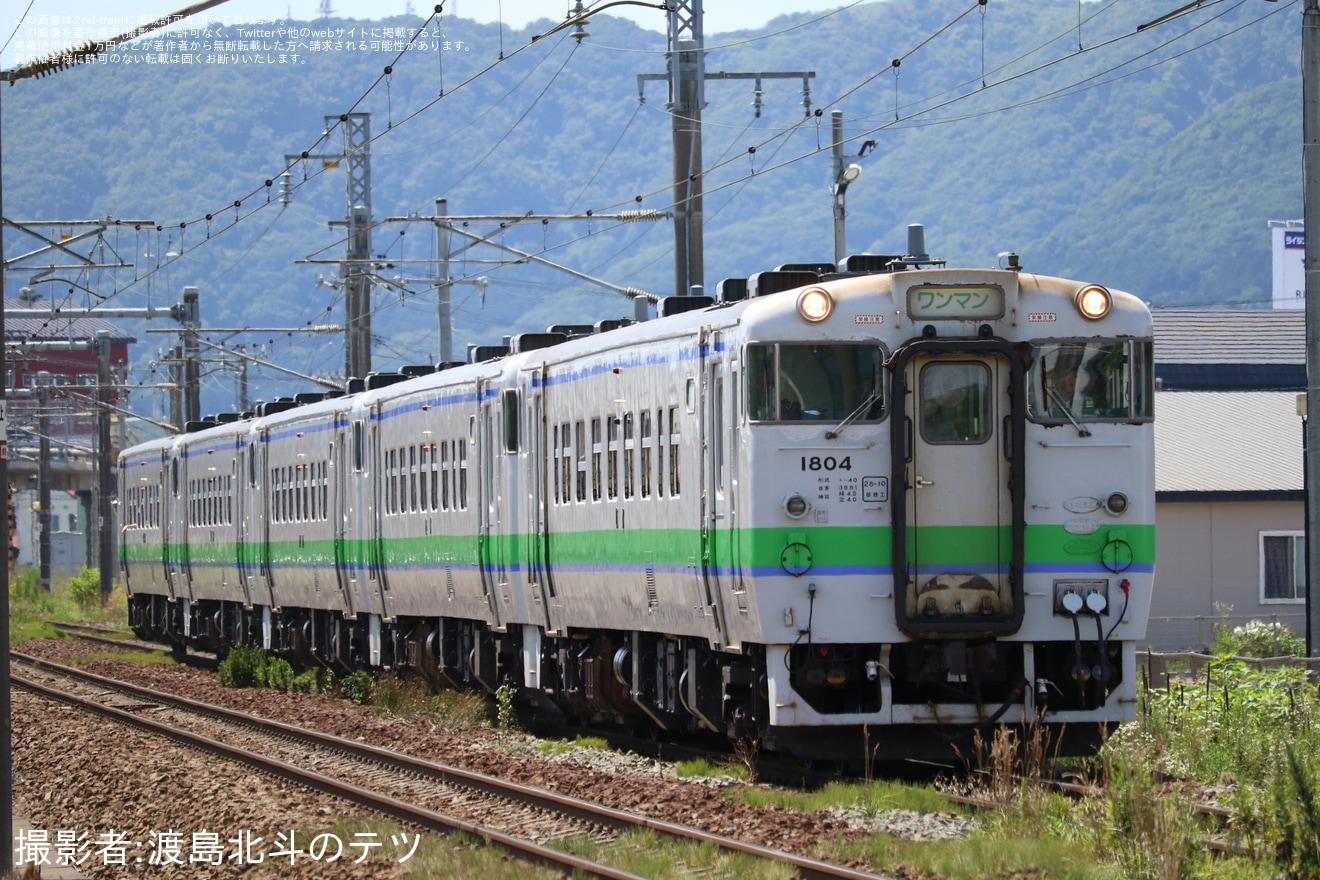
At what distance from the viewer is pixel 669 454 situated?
572 inches

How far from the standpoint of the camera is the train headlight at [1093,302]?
42.7 feet

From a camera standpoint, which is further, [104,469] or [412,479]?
[104,469]

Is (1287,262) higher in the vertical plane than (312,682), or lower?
higher

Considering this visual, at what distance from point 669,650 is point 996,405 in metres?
3.61

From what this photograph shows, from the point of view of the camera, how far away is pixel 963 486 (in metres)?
12.8

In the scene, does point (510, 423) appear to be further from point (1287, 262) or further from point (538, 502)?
point (1287, 262)

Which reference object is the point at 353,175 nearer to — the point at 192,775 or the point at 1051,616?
the point at 192,775

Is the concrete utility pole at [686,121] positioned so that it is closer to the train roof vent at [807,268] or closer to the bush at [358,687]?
the bush at [358,687]

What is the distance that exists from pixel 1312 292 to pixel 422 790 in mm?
7740

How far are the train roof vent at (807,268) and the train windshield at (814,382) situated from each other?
118 cm

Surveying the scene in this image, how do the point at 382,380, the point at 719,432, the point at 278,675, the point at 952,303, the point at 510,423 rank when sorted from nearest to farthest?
the point at 952,303, the point at 719,432, the point at 510,423, the point at 382,380, the point at 278,675

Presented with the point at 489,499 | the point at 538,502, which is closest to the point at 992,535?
the point at 538,502

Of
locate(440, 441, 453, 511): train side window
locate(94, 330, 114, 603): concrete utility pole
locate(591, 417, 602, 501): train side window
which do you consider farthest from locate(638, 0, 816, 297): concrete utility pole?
locate(94, 330, 114, 603): concrete utility pole

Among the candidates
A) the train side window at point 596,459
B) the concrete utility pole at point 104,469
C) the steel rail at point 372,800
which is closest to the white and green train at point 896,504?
the train side window at point 596,459
